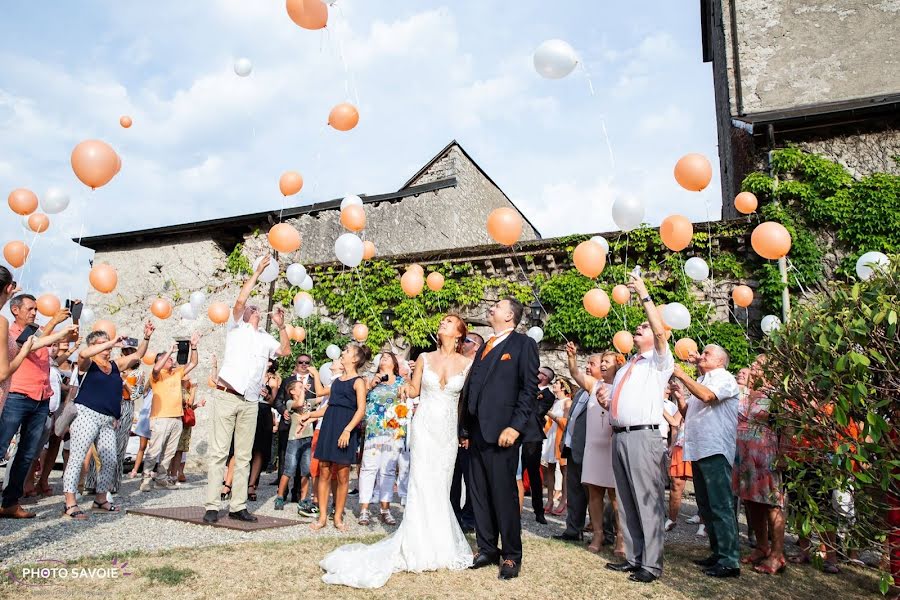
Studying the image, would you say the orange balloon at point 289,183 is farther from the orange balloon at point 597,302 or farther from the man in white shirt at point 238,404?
the orange balloon at point 597,302

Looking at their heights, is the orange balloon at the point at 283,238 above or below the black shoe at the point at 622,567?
above

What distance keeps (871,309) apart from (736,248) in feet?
30.6

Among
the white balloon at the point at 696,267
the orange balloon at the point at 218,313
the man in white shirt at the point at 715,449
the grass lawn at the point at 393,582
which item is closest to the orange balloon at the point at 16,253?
the orange balloon at the point at 218,313

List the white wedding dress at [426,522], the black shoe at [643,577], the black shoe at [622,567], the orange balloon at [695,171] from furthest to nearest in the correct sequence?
the orange balloon at [695,171]
the black shoe at [622,567]
the black shoe at [643,577]
the white wedding dress at [426,522]

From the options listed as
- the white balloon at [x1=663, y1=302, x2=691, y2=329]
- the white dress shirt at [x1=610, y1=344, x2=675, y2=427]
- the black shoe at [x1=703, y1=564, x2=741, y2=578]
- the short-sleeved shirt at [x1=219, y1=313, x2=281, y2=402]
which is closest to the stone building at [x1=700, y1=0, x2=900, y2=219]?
the white balloon at [x1=663, y1=302, x2=691, y2=329]

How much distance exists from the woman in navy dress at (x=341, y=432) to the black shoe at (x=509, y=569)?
86.3 inches

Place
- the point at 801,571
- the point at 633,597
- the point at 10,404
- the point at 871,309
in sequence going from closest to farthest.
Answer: the point at 871,309 → the point at 633,597 → the point at 801,571 → the point at 10,404

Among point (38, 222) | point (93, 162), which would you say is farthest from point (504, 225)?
point (38, 222)

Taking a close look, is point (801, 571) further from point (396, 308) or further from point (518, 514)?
point (396, 308)

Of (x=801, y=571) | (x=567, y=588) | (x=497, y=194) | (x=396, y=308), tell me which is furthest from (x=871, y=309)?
(x=497, y=194)

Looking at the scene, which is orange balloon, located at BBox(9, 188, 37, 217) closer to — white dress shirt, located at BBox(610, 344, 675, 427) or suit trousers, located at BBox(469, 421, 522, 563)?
suit trousers, located at BBox(469, 421, 522, 563)

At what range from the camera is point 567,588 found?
3934mm

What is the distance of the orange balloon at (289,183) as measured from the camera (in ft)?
26.5

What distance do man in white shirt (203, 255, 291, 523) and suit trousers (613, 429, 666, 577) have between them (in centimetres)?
329
